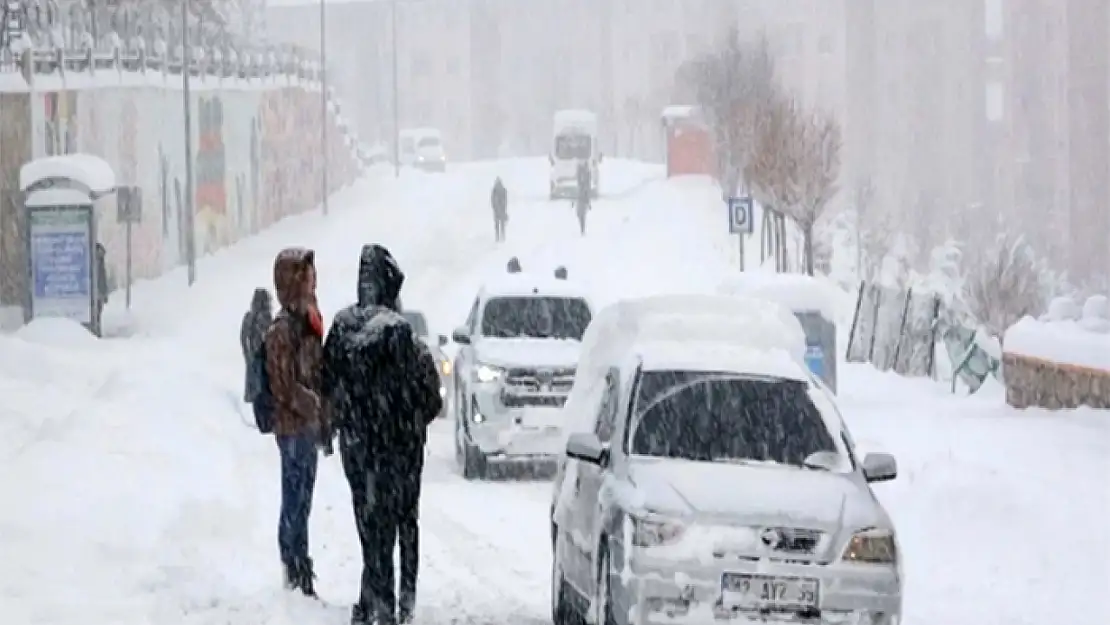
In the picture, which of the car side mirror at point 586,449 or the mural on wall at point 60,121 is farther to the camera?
the mural on wall at point 60,121

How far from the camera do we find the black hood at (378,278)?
374 inches

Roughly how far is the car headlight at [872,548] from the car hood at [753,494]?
53mm

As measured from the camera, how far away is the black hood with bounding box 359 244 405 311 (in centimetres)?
951

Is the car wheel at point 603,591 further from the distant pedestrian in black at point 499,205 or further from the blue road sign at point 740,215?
the distant pedestrian in black at point 499,205

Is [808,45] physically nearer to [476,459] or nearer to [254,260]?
[254,260]

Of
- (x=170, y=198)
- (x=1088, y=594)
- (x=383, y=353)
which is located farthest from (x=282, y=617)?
Answer: (x=170, y=198)

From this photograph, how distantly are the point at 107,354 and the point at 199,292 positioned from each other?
16.3m

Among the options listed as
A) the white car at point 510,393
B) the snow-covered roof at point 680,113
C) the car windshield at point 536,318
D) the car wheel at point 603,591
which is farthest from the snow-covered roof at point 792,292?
the snow-covered roof at point 680,113

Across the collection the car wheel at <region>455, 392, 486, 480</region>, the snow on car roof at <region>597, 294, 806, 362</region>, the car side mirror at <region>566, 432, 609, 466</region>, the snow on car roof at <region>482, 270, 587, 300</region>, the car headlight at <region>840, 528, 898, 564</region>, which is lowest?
the car wheel at <region>455, 392, 486, 480</region>

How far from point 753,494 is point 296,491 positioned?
274cm

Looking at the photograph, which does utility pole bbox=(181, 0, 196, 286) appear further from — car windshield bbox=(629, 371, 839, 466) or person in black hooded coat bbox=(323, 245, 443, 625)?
car windshield bbox=(629, 371, 839, 466)

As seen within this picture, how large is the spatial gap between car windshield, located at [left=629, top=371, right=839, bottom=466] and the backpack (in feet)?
6.63

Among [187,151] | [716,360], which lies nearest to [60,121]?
[187,151]

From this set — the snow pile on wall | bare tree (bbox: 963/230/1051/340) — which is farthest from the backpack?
bare tree (bbox: 963/230/1051/340)
